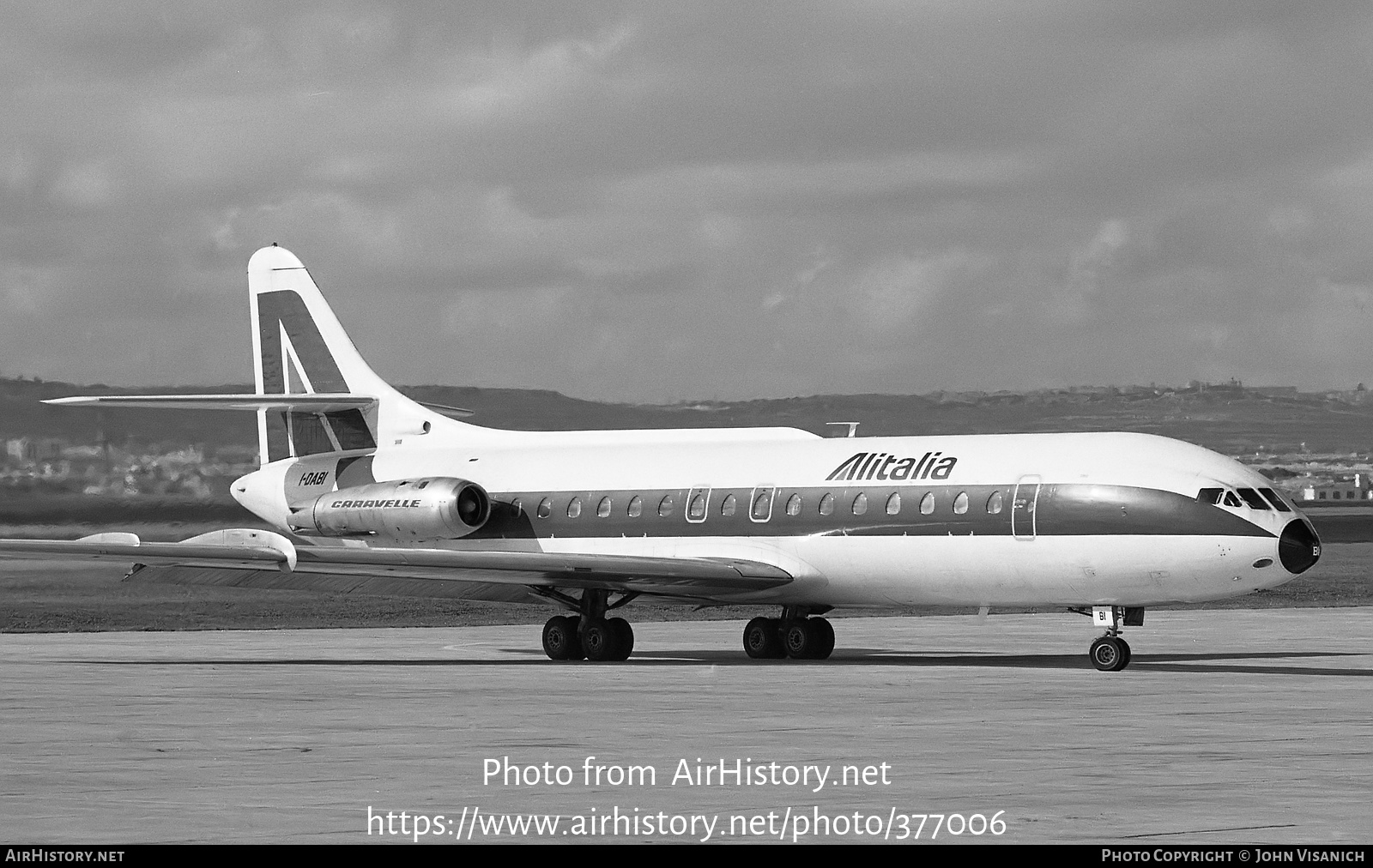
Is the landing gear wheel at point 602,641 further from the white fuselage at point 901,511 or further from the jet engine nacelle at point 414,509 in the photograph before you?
the jet engine nacelle at point 414,509

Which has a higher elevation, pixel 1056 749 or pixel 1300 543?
pixel 1300 543

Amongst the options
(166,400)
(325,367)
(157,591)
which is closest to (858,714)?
(166,400)

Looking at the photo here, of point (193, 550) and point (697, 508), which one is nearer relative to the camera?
point (193, 550)

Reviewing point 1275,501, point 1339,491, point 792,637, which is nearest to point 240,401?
point 792,637

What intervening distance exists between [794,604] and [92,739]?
17.3 meters

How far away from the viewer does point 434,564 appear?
34.4 metres

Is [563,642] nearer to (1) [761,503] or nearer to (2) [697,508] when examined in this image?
(2) [697,508]

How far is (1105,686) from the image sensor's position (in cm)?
2873

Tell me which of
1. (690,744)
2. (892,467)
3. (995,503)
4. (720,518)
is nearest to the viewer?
(690,744)

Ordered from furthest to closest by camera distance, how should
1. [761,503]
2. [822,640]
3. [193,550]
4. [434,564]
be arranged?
1. [822,640]
2. [761,503]
3. [434,564]
4. [193,550]

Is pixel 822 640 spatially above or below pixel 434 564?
above

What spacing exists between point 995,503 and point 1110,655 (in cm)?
Answer: 289

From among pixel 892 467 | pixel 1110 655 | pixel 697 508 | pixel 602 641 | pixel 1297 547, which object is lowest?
pixel 1110 655
